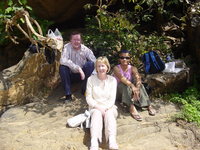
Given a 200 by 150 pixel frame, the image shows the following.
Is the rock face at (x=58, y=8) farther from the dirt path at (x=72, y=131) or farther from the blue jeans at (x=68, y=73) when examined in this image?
the dirt path at (x=72, y=131)

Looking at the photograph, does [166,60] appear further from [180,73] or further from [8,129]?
[8,129]

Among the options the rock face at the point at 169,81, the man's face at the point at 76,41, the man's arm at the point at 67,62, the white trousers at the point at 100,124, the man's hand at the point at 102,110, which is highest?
the man's face at the point at 76,41

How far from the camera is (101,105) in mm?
4215

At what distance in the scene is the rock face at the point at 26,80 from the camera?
5.39 metres

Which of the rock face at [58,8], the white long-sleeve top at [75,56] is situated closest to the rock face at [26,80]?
the white long-sleeve top at [75,56]

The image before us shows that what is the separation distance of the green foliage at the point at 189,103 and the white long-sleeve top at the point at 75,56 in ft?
6.82

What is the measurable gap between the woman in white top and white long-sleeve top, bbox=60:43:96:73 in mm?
875

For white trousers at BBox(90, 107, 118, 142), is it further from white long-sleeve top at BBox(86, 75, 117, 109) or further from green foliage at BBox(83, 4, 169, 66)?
green foliage at BBox(83, 4, 169, 66)

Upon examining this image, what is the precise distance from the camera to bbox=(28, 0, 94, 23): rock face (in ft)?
25.3

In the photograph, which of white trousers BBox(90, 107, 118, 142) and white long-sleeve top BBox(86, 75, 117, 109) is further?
white long-sleeve top BBox(86, 75, 117, 109)

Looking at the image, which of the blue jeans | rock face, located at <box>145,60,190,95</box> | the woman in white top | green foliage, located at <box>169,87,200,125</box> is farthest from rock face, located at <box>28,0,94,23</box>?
green foliage, located at <box>169,87,200,125</box>

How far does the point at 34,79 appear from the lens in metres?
5.76

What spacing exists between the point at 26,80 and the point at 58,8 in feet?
11.0

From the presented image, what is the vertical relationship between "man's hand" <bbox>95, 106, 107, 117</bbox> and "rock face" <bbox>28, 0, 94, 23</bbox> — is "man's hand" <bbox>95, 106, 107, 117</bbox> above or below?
below
